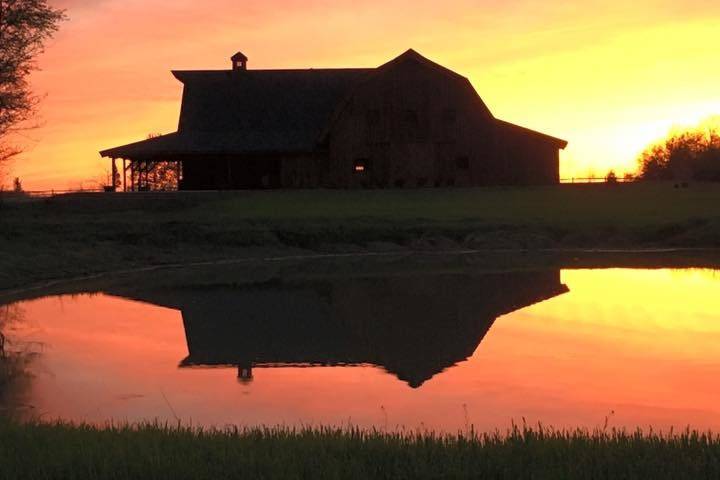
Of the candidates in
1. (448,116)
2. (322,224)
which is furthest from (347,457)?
(448,116)

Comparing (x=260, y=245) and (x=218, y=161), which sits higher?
(x=218, y=161)

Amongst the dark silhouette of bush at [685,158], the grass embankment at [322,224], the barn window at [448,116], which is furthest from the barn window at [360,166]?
the dark silhouette of bush at [685,158]

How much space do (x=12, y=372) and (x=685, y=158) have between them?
7841 centimetres

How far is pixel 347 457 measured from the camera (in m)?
7.34

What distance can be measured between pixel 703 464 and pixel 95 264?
25321 millimetres

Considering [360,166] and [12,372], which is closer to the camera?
[12,372]

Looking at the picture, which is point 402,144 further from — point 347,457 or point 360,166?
point 347,457

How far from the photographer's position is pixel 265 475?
6.92 m

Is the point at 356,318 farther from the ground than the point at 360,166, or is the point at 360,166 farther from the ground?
the point at 360,166

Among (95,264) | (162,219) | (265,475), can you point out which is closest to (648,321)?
(265,475)

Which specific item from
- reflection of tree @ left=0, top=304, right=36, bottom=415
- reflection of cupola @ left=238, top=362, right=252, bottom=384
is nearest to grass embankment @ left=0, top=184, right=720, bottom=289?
reflection of tree @ left=0, top=304, right=36, bottom=415

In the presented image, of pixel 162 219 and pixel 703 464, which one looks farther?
pixel 162 219

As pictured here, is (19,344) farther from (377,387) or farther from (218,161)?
(218,161)

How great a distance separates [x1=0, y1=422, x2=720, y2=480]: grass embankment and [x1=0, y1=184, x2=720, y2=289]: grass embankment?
18928 mm
